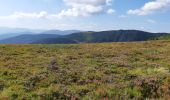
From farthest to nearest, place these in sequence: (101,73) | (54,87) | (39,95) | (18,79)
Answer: (101,73) < (18,79) < (54,87) < (39,95)

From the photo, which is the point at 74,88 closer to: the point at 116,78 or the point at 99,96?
the point at 99,96

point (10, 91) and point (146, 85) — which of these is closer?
point (10, 91)

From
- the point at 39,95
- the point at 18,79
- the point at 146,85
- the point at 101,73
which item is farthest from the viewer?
the point at 101,73

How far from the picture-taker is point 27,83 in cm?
1650

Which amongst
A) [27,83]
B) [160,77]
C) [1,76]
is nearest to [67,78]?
[27,83]

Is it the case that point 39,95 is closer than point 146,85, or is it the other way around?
point 39,95

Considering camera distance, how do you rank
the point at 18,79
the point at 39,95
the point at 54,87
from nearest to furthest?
the point at 39,95 < the point at 54,87 < the point at 18,79

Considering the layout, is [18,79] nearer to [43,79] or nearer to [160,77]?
[43,79]

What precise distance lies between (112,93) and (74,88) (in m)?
2.12

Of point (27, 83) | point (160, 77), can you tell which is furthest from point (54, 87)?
point (160, 77)

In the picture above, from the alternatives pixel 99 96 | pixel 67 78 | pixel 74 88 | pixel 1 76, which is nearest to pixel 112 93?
pixel 99 96

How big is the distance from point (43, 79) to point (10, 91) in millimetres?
3386

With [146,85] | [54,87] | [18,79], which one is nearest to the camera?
[54,87]

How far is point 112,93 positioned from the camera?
14445mm
